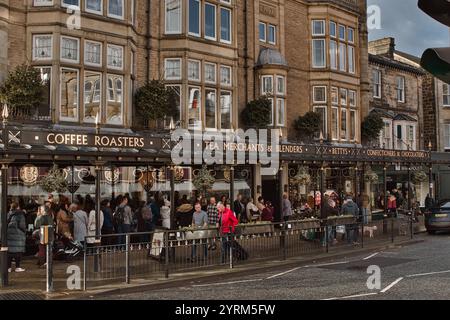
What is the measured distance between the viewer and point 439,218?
21234 millimetres

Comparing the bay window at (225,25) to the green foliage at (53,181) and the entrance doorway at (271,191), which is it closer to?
the entrance doorway at (271,191)

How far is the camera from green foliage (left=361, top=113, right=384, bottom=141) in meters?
27.8

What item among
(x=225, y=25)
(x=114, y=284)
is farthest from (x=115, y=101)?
(x=114, y=284)

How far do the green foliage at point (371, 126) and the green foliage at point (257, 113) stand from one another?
8.21 m

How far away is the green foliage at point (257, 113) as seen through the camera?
2181 cm

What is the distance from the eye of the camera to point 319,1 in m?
25.9

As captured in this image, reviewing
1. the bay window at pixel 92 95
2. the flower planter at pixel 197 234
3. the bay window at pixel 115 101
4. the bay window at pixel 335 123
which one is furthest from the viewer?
the bay window at pixel 335 123

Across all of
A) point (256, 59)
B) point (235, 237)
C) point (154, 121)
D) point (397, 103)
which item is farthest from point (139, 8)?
point (397, 103)

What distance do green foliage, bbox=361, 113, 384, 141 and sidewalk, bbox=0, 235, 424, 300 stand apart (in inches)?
540

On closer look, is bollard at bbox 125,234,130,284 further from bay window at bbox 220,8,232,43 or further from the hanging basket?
the hanging basket

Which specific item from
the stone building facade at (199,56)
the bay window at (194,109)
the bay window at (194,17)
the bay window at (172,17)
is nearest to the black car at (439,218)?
the stone building facade at (199,56)
